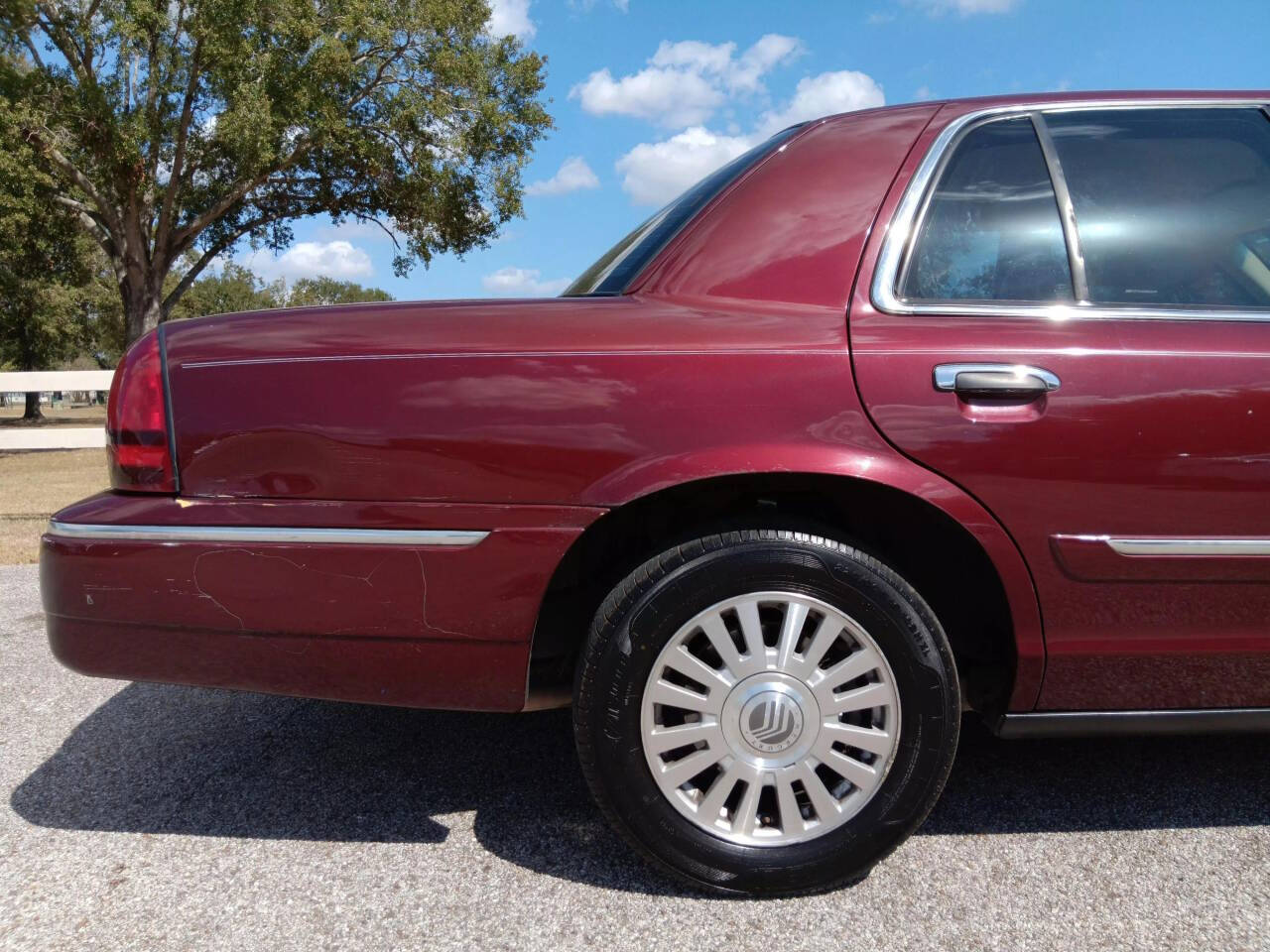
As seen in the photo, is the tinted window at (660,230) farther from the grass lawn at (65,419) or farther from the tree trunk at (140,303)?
the tree trunk at (140,303)

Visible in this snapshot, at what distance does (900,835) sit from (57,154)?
1738 centimetres


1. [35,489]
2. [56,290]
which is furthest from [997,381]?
[56,290]

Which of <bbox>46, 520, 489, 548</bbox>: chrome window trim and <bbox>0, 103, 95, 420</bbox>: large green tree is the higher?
<bbox>0, 103, 95, 420</bbox>: large green tree

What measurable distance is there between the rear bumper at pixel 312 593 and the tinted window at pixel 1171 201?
135cm

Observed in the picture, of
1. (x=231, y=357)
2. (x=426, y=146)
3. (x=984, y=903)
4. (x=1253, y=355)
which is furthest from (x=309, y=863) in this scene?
(x=426, y=146)

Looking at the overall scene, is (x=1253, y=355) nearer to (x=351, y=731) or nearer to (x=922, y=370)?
(x=922, y=370)

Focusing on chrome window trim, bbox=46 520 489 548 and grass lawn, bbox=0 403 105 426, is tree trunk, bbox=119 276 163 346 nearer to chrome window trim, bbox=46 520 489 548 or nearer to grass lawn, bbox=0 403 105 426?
grass lawn, bbox=0 403 105 426

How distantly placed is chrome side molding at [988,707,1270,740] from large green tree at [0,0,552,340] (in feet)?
49.0

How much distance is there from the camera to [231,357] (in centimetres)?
198

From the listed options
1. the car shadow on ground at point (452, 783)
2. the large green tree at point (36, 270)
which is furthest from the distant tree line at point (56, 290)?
the car shadow on ground at point (452, 783)

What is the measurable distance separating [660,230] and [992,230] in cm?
78

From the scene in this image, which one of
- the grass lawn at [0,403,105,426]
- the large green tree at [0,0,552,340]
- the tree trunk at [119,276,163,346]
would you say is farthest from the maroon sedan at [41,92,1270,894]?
the tree trunk at [119,276,163,346]

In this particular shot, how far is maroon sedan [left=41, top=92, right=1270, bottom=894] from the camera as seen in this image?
192cm

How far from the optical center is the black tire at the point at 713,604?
1942mm
